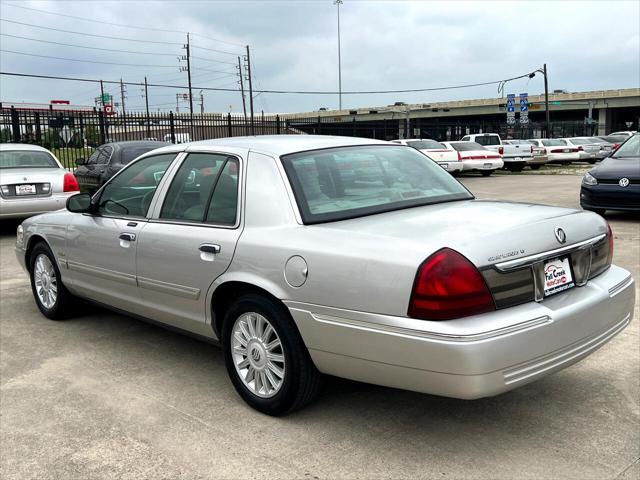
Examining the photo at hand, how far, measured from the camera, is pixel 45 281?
217 inches

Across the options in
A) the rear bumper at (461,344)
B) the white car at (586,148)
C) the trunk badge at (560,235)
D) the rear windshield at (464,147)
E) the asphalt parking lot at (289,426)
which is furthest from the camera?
the white car at (586,148)

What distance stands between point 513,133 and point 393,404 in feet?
152

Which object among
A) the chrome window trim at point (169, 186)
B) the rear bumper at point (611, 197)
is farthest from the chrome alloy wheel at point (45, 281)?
the rear bumper at point (611, 197)

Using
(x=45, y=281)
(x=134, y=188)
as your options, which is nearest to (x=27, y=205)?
(x=45, y=281)

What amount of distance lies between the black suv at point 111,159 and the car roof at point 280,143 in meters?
8.74

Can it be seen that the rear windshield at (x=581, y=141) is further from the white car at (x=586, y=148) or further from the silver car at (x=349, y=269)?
the silver car at (x=349, y=269)

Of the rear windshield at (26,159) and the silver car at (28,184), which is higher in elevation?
the rear windshield at (26,159)

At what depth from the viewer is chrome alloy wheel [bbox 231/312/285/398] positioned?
3.44 meters

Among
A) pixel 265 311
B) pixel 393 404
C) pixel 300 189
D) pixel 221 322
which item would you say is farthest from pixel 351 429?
pixel 300 189

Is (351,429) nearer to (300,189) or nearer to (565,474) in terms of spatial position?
(565,474)

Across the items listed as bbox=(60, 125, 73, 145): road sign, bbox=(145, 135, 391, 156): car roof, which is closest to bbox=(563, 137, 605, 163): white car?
bbox=(60, 125, 73, 145): road sign

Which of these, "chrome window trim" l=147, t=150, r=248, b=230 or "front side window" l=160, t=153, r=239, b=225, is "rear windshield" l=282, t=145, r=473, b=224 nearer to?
"chrome window trim" l=147, t=150, r=248, b=230

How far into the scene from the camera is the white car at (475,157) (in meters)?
23.7

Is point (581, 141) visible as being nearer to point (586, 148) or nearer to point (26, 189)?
point (586, 148)
